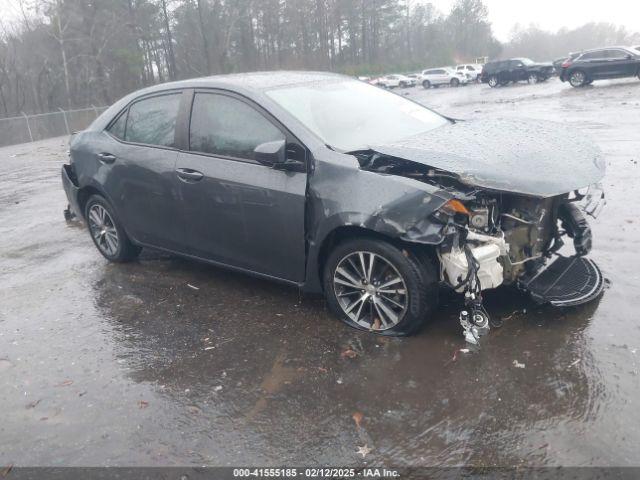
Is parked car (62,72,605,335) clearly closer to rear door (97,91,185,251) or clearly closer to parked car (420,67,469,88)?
Answer: rear door (97,91,185,251)

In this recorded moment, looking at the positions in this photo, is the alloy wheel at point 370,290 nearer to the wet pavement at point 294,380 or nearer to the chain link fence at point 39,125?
the wet pavement at point 294,380

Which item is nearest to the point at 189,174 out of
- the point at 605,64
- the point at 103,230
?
the point at 103,230

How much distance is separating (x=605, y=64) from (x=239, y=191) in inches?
982

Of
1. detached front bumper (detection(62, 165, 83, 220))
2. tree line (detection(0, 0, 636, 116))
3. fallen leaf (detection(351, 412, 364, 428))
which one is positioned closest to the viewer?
fallen leaf (detection(351, 412, 364, 428))

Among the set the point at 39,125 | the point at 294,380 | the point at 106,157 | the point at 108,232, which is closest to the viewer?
the point at 294,380

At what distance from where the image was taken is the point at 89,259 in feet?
20.2

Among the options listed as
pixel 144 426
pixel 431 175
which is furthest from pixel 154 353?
pixel 431 175

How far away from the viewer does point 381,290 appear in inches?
148

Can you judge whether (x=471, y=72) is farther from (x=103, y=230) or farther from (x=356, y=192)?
(x=356, y=192)

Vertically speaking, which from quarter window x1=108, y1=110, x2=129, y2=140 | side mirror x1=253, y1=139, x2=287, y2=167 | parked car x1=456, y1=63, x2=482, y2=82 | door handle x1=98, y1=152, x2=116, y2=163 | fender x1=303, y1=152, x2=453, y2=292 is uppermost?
quarter window x1=108, y1=110, x2=129, y2=140

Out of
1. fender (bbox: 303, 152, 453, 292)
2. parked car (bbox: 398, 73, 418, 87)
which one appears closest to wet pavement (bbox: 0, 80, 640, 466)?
fender (bbox: 303, 152, 453, 292)

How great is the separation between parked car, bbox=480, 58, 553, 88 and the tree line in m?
24.9

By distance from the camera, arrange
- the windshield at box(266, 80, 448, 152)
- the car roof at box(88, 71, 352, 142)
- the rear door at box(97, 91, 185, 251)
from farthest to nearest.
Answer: the rear door at box(97, 91, 185, 251) < the car roof at box(88, 71, 352, 142) < the windshield at box(266, 80, 448, 152)

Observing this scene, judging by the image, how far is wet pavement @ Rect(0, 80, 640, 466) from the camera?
284 cm
